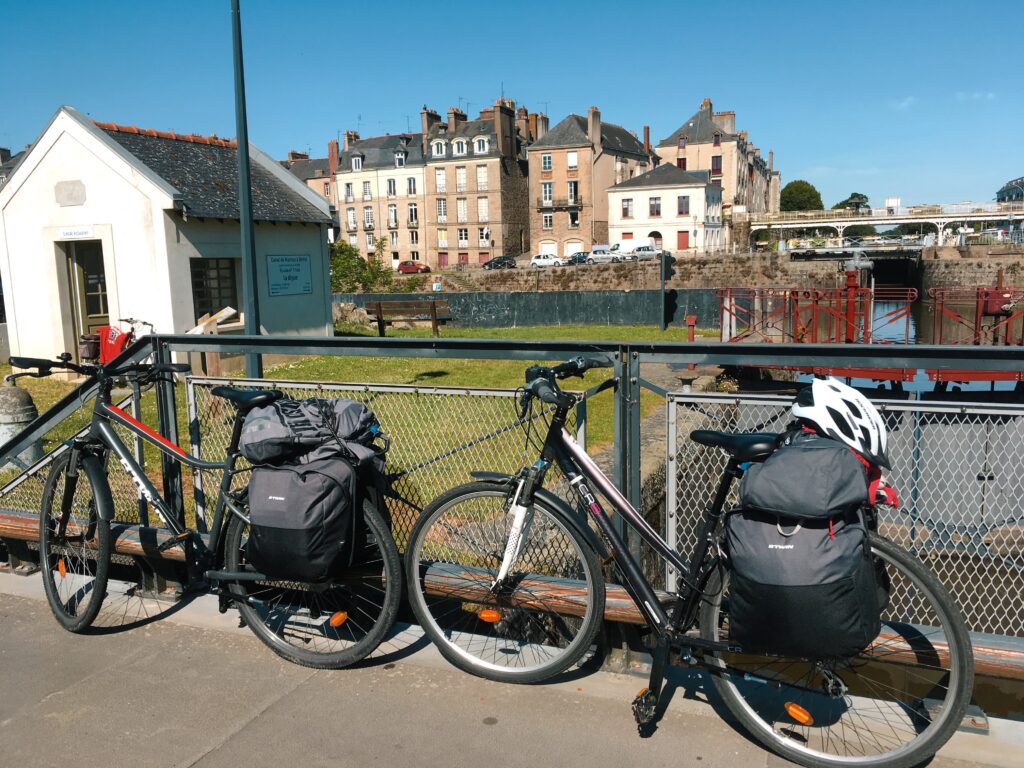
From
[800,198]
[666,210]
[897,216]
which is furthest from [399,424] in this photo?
[800,198]

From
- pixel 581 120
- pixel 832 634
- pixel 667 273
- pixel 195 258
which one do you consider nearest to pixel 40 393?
pixel 195 258

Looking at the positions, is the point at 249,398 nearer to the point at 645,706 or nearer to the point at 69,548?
the point at 69,548

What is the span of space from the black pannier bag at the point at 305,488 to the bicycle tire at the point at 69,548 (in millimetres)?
1189

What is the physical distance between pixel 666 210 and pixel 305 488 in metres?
70.3

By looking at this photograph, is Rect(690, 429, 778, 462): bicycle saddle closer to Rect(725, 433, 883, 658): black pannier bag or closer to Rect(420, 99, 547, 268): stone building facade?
Rect(725, 433, 883, 658): black pannier bag

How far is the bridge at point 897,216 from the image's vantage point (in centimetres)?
8100

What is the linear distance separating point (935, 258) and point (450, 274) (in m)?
32.7

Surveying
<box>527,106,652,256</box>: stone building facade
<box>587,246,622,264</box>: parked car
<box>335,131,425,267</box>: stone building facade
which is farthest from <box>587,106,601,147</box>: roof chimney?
<box>335,131,425,267</box>: stone building facade

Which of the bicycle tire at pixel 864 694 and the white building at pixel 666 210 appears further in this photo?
the white building at pixel 666 210

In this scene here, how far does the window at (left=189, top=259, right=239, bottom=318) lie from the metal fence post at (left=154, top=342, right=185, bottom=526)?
37.2 feet

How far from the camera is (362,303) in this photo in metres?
31.4

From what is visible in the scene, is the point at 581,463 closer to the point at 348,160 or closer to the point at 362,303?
the point at 362,303

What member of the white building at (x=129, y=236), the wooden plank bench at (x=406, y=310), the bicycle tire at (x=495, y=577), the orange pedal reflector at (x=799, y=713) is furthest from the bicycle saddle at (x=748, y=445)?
the wooden plank bench at (x=406, y=310)

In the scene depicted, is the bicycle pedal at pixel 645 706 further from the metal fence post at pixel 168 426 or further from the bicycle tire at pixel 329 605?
the metal fence post at pixel 168 426
